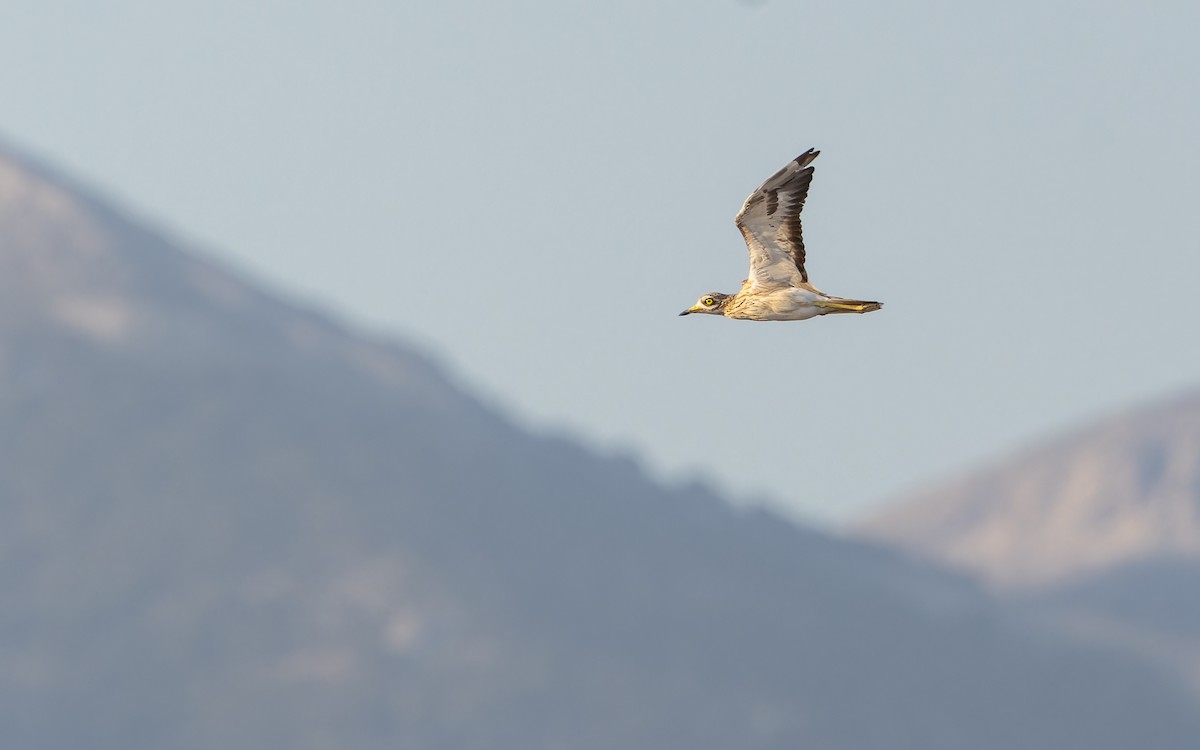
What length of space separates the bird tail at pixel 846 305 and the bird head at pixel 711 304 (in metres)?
4.74

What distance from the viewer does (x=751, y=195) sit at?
55625 mm

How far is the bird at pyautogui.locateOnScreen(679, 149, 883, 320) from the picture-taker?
2162 inches

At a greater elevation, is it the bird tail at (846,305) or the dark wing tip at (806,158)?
the dark wing tip at (806,158)

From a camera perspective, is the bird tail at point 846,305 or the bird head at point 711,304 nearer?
the bird tail at point 846,305

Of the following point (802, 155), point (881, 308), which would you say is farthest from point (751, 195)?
point (881, 308)

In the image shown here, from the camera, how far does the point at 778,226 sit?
185 ft

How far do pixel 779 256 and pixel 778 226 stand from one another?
97 centimetres

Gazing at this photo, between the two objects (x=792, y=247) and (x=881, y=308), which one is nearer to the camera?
(x=881, y=308)

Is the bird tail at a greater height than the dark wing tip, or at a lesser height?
lesser

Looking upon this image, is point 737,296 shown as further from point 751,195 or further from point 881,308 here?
point 881,308

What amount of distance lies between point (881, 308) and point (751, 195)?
5.73 m

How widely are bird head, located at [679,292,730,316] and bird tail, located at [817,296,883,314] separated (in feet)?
15.5

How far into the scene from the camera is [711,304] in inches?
2366

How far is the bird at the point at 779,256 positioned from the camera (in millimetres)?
54906
